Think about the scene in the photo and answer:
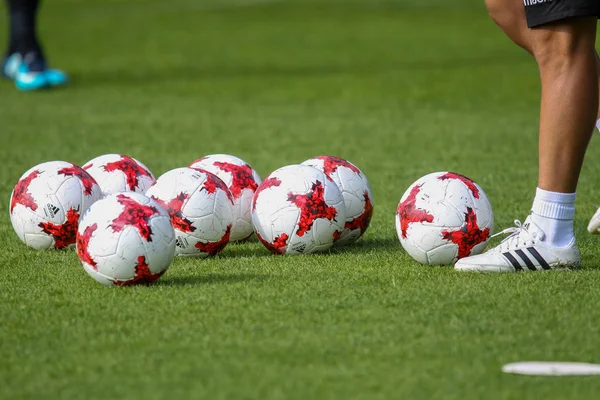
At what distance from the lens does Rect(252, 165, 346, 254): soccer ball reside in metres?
5.21

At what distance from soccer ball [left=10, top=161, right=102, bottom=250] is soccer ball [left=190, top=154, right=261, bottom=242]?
0.67 meters

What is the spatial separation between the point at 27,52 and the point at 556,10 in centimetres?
1040

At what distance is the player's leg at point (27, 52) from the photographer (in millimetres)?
13797

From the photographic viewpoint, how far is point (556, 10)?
4578mm

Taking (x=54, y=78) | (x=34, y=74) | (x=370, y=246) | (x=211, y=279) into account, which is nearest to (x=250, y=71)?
(x=54, y=78)

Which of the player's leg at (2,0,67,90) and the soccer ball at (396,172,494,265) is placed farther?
the player's leg at (2,0,67,90)

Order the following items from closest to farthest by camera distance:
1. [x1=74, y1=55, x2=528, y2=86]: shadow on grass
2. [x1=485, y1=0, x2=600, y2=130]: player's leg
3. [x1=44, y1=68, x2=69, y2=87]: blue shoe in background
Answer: [x1=485, y1=0, x2=600, y2=130]: player's leg
[x1=44, y1=68, x2=69, y2=87]: blue shoe in background
[x1=74, y1=55, x2=528, y2=86]: shadow on grass

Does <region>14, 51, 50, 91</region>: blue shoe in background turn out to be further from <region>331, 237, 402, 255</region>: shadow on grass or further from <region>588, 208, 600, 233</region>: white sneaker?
<region>588, 208, 600, 233</region>: white sneaker

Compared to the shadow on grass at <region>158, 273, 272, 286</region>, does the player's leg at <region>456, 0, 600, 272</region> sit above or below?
above

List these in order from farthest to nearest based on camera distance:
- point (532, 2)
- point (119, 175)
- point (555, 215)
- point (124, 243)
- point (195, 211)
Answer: point (119, 175), point (195, 211), point (555, 215), point (532, 2), point (124, 243)

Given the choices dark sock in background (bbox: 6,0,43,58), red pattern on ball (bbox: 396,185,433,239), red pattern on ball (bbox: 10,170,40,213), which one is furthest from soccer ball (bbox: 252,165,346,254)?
dark sock in background (bbox: 6,0,43,58)

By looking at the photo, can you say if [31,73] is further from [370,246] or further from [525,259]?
[525,259]

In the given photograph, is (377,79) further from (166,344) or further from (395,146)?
(166,344)

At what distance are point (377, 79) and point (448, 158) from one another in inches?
229
